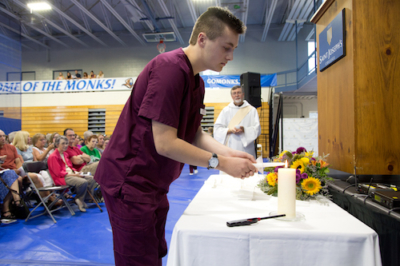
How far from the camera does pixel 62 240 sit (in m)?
2.89

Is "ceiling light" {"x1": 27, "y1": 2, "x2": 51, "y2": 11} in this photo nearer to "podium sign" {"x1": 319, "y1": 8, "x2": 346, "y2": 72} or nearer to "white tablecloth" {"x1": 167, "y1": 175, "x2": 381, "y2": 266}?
"podium sign" {"x1": 319, "y1": 8, "x2": 346, "y2": 72}

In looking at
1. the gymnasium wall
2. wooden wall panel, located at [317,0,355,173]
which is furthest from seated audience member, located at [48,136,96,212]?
the gymnasium wall

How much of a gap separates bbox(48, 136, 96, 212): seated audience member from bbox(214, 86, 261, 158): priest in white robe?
7.23 feet

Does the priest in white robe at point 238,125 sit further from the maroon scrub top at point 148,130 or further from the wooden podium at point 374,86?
the maroon scrub top at point 148,130

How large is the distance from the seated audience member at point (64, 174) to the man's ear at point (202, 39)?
12.2 ft

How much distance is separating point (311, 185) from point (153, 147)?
0.78 m

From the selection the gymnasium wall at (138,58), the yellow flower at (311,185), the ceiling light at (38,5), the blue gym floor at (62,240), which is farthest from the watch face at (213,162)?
the gymnasium wall at (138,58)

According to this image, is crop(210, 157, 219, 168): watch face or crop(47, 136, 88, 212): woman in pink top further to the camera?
crop(47, 136, 88, 212): woman in pink top

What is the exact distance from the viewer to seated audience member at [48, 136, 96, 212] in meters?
4.11

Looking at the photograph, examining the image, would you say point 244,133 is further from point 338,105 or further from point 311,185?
point 311,185

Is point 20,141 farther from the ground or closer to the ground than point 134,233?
farther from the ground

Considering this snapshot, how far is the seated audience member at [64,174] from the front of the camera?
13.5 ft

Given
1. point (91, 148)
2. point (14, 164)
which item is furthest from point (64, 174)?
point (91, 148)

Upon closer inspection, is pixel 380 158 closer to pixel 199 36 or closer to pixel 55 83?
pixel 199 36
